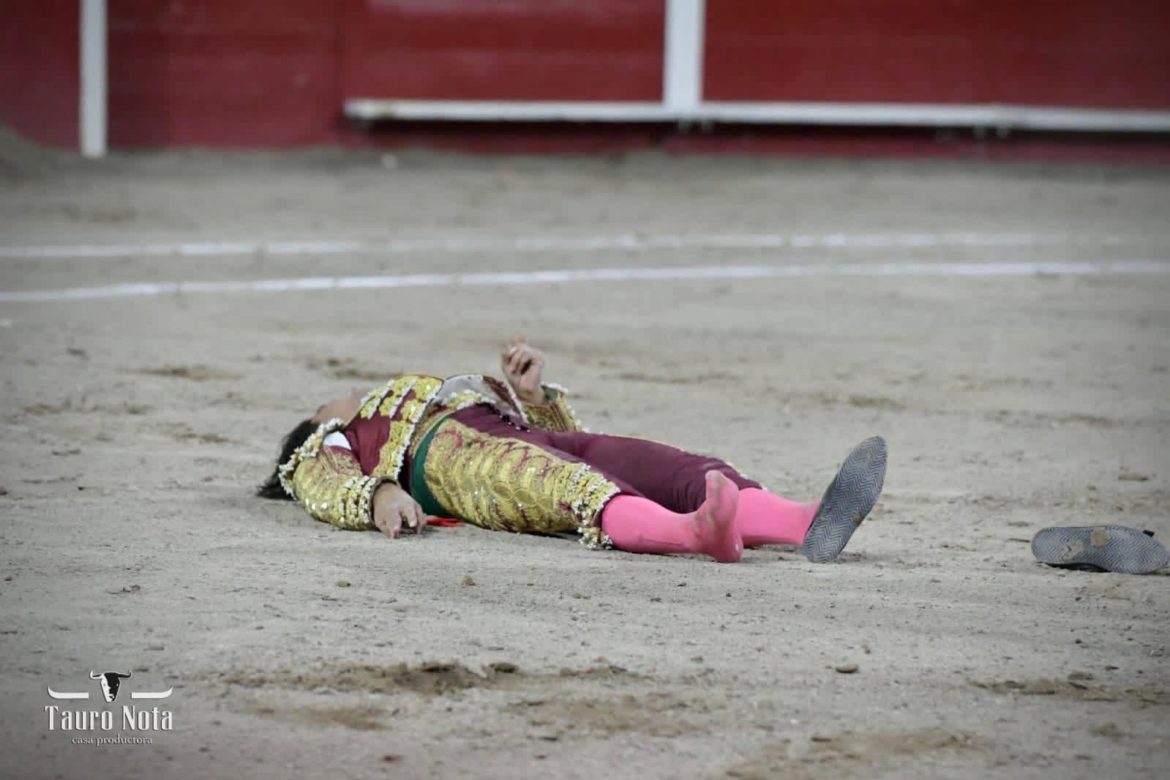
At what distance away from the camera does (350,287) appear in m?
7.45

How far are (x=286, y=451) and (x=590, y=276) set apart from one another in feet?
13.1

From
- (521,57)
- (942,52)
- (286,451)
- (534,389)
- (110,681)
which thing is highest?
(942,52)

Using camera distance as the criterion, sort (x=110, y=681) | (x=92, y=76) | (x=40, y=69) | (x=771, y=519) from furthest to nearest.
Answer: (x=92, y=76) < (x=40, y=69) < (x=771, y=519) < (x=110, y=681)

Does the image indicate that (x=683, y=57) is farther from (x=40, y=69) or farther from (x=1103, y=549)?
(x=1103, y=549)

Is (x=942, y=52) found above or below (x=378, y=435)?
above

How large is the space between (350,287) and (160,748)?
5090mm

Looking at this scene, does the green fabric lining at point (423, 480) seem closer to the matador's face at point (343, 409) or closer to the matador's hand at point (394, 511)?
the matador's hand at point (394, 511)

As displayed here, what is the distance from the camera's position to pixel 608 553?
3.52m

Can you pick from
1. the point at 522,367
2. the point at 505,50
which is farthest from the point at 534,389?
the point at 505,50

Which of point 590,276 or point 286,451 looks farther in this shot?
point 590,276

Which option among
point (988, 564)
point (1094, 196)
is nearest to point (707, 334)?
point (988, 564)

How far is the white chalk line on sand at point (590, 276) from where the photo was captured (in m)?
7.15

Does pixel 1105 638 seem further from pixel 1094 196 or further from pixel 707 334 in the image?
pixel 1094 196

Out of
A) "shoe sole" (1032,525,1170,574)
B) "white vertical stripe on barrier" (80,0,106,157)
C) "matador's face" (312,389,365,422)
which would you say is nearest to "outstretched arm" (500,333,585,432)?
"matador's face" (312,389,365,422)
